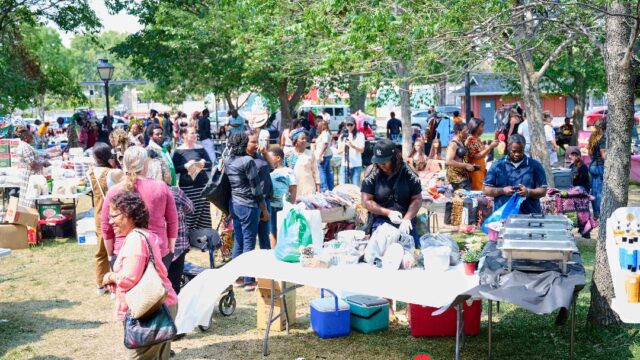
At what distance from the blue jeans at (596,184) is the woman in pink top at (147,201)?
7038mm

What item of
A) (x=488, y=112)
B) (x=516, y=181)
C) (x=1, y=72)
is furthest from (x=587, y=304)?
(x=488, y=112)

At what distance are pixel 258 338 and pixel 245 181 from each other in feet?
5.87

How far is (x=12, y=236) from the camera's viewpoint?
360 inches

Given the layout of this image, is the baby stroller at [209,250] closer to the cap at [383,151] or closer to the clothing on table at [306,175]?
the cap at [383,151]

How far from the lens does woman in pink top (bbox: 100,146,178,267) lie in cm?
527

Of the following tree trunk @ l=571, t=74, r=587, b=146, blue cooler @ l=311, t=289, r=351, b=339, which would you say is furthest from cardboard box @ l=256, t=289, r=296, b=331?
tree trunk @ l=571, t=74, r=587, b=146

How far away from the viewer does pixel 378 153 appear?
19.9ft

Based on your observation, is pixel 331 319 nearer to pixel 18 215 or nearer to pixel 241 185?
pixel 241 185

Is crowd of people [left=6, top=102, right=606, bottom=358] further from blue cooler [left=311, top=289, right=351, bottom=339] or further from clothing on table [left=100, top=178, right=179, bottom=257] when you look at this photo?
blue cooler [left=311, top=289, right=351, bottom=339]

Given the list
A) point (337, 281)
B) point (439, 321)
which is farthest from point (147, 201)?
point (439, 321)

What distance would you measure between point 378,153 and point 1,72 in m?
13.2

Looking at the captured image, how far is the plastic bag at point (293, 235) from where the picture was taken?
5.76 meters

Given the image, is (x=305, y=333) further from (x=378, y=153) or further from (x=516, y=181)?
(x=516, y=181)

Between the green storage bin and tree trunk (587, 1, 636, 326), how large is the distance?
5.78 ft
